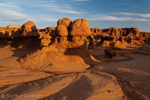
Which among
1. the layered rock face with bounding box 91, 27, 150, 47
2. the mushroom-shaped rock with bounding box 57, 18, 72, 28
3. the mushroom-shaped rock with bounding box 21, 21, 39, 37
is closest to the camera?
the mushroom-shaped rock with bounding box 57, 18, 72, 28

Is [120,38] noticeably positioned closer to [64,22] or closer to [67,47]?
[64,22]

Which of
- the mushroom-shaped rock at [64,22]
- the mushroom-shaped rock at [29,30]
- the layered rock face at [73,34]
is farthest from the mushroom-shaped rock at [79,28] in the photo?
the mushroom-shaped rock at [29,30]

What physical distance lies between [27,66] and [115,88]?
15.6 ft

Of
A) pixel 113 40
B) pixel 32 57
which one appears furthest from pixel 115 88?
pixel 113 40

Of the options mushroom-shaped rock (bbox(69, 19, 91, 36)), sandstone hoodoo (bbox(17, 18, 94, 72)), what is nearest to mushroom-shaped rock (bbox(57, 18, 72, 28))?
sandstone hoodoo (bbox(17, 18, 94, 72))

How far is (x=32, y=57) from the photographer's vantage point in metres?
6.37

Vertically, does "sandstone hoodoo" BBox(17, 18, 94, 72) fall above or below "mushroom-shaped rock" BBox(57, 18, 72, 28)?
below

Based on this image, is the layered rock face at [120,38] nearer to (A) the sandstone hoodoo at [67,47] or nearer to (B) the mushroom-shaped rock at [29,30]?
(A) the sandstone hoodoo at [67,47]

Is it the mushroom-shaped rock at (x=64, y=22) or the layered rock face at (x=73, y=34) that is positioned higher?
the mushroom-shaped rock at (x=64, y=22)

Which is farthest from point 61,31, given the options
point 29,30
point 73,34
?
point 29,30

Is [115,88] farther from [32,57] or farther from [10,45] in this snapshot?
[10,45]

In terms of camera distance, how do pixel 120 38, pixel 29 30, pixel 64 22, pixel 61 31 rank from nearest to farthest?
1. pixel 61 31
2. pixel 64 22
3. pixel 29 30
4. pixel 120 38

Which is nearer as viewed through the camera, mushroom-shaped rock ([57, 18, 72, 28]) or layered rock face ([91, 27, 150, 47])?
mushroom-shaped rock ([57, 18, 72, 28])

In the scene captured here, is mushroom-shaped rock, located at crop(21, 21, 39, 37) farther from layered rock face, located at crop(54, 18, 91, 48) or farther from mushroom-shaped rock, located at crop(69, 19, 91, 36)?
mushroom-shaped rock, located at crop(69, 19, 91, 36)
